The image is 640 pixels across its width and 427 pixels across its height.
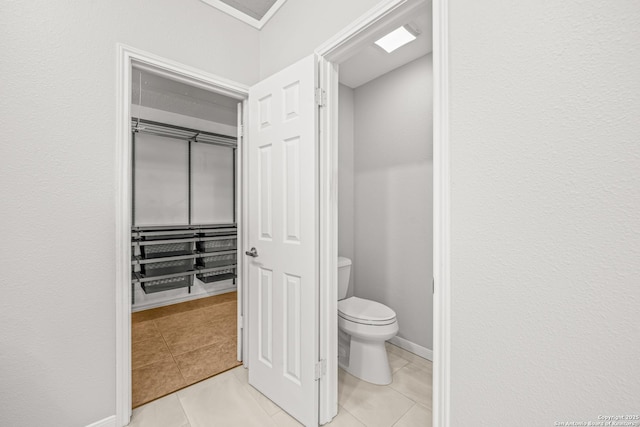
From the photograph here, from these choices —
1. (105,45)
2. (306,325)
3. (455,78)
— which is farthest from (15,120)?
(455,78)

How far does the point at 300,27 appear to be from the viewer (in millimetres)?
1687

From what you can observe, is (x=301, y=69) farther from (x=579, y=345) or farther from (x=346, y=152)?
(x=579, y=345)

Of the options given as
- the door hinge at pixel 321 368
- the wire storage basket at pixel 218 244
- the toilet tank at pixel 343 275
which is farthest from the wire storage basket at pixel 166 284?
the door hinge at pixel 321 368

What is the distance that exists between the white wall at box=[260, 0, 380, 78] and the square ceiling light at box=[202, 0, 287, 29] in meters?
0.05

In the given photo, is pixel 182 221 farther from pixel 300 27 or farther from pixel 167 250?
pixel 300 27

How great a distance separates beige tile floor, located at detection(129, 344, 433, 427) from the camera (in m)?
1.50

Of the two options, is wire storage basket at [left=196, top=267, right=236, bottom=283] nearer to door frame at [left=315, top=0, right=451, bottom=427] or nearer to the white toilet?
the white toilet

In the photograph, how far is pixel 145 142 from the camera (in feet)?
10.5

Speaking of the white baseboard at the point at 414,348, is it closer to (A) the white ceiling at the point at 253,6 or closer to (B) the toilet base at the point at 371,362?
(B) the toilet base at the point at 371,362

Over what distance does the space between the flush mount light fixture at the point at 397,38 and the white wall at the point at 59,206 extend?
1595 mm

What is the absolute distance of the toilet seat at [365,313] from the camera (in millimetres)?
1809

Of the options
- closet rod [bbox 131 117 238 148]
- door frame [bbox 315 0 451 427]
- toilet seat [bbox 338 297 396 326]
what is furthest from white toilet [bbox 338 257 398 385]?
closet rod [bbox 131 117 238 148]

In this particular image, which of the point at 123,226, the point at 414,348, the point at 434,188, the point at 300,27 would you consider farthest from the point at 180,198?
the point at 434,188

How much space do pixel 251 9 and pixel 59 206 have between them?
1.78m
